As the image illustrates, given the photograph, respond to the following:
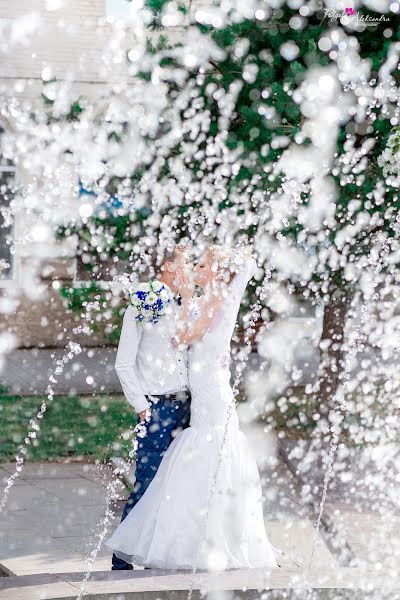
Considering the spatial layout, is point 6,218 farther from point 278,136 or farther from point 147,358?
point 147,358

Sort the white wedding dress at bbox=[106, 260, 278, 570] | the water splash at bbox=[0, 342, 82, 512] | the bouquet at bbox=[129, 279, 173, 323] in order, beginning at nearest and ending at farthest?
the white wedding dress at bbox=[106, 260, 278, 570] < the bouquet at bbox=[129, 279, 173, 323] < the water splash at bbox=[0, 342, 82, 512]

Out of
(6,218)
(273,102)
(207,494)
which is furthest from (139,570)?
(6,218)

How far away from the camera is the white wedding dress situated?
5953 millimetres

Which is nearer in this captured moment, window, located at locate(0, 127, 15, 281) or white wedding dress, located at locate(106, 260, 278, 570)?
white wedding dress, located at locate(106, 260, 278, 570)

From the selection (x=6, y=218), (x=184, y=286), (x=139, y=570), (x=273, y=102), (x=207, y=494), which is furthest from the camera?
(x=6, y=218)

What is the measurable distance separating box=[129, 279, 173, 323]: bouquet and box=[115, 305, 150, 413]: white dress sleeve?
74 mm

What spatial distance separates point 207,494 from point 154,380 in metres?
0.72

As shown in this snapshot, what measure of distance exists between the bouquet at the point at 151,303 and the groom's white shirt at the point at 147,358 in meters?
0.04

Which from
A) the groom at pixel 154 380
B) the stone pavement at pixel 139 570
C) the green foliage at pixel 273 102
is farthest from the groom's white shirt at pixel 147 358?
the green foliage at pixel 273 102

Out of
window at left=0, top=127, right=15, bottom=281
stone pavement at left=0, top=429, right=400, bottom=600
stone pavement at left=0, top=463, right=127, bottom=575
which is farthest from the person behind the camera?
window at left=0, top=127, right=15, bottom=281

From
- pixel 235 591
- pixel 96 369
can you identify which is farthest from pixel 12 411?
pixel 235 591

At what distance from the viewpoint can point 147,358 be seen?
6203mm

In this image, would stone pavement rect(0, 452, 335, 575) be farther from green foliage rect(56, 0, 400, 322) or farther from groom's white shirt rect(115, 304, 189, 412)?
green foliage rect(56, 0, 400, 322)

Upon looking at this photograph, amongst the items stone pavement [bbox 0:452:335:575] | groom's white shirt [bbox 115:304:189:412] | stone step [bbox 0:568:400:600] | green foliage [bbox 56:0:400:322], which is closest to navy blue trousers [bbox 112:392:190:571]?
groom's white shirt [bbox 115:304:189:412]
